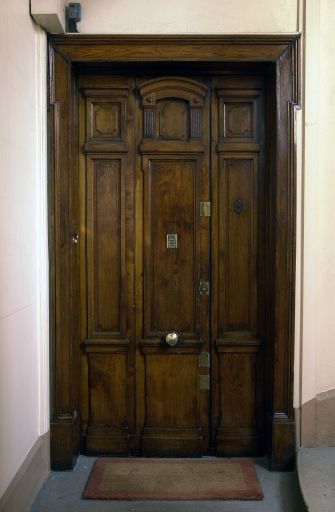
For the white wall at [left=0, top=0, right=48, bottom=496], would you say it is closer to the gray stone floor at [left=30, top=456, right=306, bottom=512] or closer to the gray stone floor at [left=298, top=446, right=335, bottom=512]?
the gray stone floor at [left=30, top=456, right=306, bottom=512]

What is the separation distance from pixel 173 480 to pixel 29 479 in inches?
33.2

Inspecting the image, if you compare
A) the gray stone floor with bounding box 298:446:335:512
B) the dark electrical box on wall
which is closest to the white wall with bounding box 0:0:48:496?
the dark electrical box on wall

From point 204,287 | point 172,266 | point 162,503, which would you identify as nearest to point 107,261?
point 172,266

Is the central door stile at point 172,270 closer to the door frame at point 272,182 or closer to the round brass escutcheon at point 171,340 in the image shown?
the round brass escutcheon at point 171,340

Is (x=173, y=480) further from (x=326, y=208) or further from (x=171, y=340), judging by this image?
(x=326, y=208)

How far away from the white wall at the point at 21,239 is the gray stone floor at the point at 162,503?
0.32 m

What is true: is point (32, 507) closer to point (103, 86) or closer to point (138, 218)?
point (138, 218)

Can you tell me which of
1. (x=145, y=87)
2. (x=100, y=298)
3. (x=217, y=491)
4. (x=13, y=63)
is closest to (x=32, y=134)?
(x=13, y=63)

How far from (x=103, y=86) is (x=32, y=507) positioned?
2515mm

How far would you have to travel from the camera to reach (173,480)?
3506 millimetres

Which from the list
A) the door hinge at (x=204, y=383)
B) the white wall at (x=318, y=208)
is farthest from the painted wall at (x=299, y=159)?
the door hinge at (x=204, y=383)

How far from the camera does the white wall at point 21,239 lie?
282cm

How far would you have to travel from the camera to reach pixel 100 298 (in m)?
3.85

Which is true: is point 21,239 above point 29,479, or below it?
above
